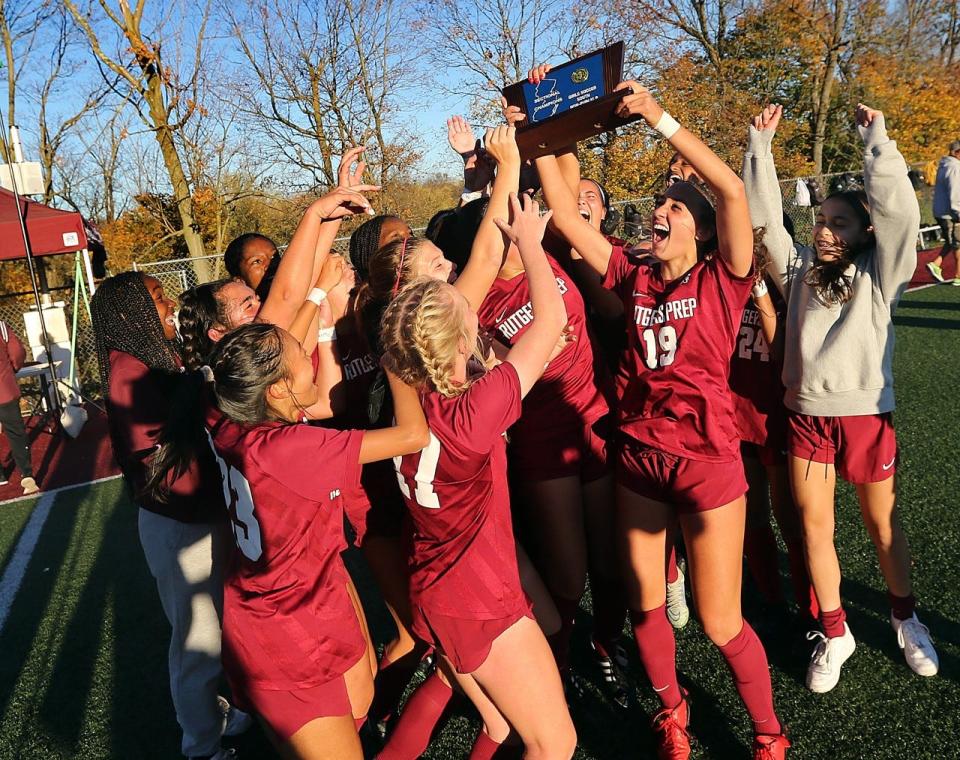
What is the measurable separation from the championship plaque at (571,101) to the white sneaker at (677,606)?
227cm

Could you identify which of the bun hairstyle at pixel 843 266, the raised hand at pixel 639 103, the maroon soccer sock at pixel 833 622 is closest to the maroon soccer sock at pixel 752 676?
the maroon soccer sock at pixel 833 622

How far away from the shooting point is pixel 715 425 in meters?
2.62

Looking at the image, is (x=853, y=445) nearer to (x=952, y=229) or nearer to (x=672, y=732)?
(x=672, y=732)

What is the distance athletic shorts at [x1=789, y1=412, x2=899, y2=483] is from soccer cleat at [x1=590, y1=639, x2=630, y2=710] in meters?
1.21

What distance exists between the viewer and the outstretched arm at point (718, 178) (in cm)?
240

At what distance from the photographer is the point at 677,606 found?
3717mm

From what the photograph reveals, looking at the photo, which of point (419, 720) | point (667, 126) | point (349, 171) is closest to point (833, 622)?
point (419, 720)

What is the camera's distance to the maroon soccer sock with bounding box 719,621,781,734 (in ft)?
8.48

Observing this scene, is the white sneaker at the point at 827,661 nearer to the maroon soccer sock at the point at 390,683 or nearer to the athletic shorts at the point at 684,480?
the athletic shorts at the point at 684,480

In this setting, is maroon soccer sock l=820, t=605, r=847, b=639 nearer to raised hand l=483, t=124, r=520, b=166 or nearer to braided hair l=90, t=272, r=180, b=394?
raised hand l=483, t=124, r=520, b=166

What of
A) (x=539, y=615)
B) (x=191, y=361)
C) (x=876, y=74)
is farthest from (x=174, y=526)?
(x=876, y=74)

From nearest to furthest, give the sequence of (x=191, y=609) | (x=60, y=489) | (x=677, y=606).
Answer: (x=191, y=609)
(x=677, y=606)
(x=60, y=489)

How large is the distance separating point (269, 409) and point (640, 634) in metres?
1.60

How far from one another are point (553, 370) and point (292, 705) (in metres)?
1.58
